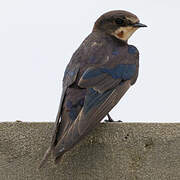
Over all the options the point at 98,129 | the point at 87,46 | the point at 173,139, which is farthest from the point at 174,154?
the point at 87,46

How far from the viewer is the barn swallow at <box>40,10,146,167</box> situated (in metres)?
2.87

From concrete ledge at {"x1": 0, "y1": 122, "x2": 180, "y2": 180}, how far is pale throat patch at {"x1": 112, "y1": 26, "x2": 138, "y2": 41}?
172cm

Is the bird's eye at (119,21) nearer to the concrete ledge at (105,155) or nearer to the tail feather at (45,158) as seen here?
the concrete ledge at (105,155)

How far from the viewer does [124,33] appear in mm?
4379

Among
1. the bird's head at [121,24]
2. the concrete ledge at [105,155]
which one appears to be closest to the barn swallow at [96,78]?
the bird's head at [121,24]

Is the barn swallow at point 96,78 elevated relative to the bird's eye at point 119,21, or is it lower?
lower

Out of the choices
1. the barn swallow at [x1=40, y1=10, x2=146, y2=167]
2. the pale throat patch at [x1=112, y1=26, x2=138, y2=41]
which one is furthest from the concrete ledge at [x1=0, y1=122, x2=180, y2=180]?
the pale throat patch at [x1=112, y1=26, x2=138, y2=41]

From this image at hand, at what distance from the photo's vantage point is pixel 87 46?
3953mm

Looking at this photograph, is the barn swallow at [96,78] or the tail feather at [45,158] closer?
the tail feather at [45,158]

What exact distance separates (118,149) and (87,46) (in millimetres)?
1451

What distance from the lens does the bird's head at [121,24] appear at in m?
4.37

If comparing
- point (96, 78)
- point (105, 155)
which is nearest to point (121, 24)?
point (96, 78)

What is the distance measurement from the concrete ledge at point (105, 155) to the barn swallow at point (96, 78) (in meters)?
0.11

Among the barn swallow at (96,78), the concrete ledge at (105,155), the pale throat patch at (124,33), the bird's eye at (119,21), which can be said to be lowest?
the concrete ledge at (105,155)
